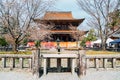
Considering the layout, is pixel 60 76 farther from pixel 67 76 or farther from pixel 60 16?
pixel 60 16

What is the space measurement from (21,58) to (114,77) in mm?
5146

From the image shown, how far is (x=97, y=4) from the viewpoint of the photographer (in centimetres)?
3450

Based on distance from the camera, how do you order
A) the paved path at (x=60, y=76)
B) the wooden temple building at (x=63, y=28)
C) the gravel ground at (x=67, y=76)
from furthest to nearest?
the wooden temple building at (x=63, y=28), the paved path at (x=60, y=76), the gravel ground at (x=67, y=76)

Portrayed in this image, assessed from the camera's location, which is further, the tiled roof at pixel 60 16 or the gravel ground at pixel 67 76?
the tiled roof at pixel 60 16

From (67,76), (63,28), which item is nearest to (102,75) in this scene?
(67,76)

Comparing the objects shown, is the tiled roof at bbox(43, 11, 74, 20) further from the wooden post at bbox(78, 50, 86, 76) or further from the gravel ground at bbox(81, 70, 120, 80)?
the gravel ground at bbox(81, 70, 120, 80)

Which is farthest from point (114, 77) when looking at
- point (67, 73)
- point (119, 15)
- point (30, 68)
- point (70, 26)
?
point (70, 26)

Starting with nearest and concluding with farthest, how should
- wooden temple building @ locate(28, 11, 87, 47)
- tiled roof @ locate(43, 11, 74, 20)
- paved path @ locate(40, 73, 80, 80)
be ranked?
paved path @ locate(40, 73, 80, 80) < wooden temple building @ locate(28, 11, 87, 47) < tiled roof @ locate(43, 11, 74, 20)

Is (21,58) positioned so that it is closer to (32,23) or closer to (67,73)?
(67,73)

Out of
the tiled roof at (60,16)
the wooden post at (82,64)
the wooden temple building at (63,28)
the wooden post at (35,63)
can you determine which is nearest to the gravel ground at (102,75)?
the wooden post at (82,64)

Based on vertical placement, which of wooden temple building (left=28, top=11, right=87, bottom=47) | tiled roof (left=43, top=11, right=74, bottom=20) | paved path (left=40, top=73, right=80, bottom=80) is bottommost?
paved path (left=40, top=73, right=80, bottom=80)

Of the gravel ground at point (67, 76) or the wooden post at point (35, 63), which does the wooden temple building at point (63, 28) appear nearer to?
the wooden post at point (35, 63)

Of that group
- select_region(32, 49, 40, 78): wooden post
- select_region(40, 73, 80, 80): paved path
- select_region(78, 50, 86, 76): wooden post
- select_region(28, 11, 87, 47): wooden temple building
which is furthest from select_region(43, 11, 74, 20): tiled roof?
select_region(78, 50, 86, 76): wooden post

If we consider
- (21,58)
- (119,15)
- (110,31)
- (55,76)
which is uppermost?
(119,15)
